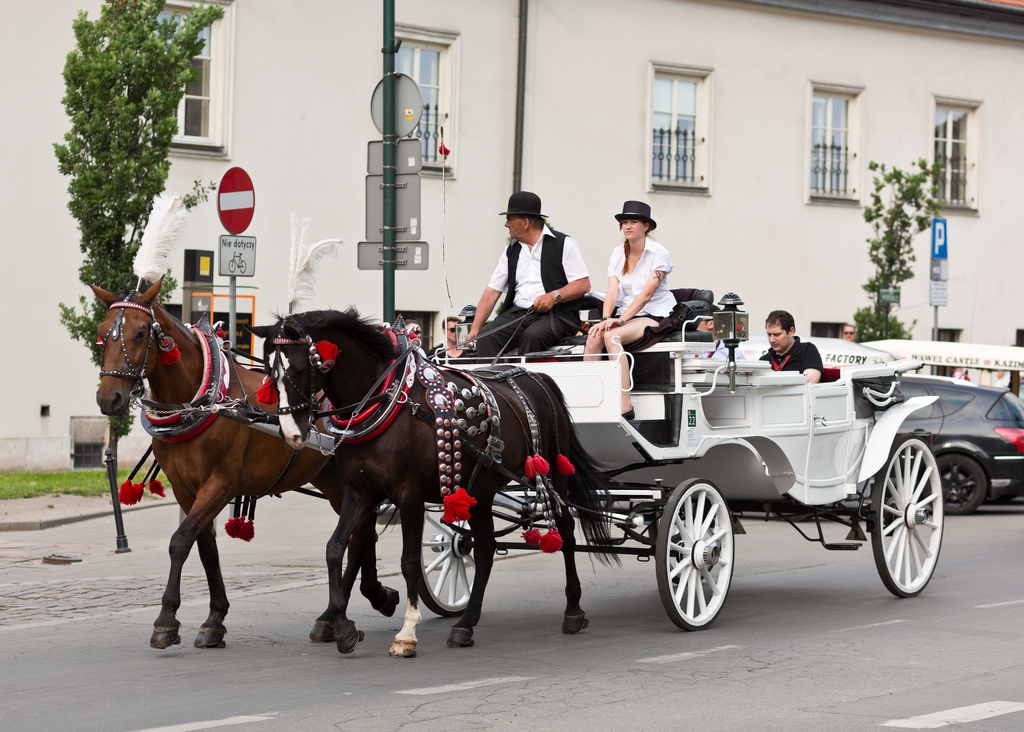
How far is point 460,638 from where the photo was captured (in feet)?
26.4

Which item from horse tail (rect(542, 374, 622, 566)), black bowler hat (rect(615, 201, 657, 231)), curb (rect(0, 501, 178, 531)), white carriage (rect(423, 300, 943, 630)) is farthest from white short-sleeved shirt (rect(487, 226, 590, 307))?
curb (rect(0, 501, 178, 531))

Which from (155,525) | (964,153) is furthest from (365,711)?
(964,153)

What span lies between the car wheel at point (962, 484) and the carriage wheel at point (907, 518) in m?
6.43

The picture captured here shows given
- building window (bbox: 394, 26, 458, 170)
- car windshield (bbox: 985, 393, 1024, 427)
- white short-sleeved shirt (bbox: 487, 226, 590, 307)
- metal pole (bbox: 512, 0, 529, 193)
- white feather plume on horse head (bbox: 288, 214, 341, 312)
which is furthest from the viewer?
metal pole (bbox: 512, 0, 529, 193)

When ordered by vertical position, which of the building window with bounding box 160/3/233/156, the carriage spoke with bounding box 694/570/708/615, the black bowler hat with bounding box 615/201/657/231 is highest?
the building window with bounding box 160/3/233/156

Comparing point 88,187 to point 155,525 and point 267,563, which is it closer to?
point 155,525

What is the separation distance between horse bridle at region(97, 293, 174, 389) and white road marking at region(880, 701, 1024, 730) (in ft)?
13.4

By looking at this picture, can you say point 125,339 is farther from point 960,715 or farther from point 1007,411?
point 1007,411

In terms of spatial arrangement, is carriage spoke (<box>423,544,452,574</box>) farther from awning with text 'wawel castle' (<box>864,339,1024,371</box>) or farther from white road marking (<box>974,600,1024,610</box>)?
awning with text 'wawel castle' (<box>864,339,1024,371</box>)

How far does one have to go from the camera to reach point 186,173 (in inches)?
788

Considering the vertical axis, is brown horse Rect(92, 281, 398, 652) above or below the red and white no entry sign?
below

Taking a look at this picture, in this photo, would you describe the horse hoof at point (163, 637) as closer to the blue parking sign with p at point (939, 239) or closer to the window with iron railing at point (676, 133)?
the blue parking sign with p at point (939, 239)

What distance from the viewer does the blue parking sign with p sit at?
2180 centimetres

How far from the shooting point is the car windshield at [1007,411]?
55.8ft
